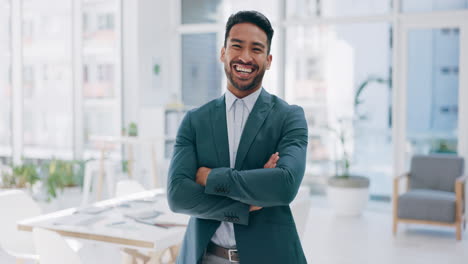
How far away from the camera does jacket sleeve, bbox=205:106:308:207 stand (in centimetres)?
169

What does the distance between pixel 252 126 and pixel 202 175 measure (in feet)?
0.72

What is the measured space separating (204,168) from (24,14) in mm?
7009

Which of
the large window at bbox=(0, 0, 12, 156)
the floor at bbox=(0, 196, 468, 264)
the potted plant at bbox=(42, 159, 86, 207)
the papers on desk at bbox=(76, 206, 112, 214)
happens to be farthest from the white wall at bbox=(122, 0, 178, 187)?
the papers on desk at bbox=(76, 206, 112, 214)

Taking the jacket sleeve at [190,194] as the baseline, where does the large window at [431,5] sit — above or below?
above

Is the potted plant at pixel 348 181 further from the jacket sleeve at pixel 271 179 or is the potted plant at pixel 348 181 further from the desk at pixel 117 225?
the jacket sleeve at pixel 271 179

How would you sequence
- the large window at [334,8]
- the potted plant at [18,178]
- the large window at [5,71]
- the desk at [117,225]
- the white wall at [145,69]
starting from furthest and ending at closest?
the large window at [5,71]
the white wall at [145,69]
the large window at [334,8]
the potted plant at [18,178]
the desk at [117,225]

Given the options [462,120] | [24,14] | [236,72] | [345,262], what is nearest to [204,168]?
[236,72]

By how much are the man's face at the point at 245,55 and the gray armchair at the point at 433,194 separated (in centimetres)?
Result: 465

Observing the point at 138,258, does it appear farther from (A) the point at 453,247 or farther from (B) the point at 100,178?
(A) the point at 453,247

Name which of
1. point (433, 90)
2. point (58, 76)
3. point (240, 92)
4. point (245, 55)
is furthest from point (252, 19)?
point (58, 76)

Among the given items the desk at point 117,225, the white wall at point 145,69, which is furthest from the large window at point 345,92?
the desk at point 117,225

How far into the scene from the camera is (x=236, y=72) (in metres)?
1.71

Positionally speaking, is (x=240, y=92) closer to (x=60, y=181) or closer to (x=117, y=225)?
(x=117, y=225)

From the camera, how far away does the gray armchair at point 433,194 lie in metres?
5.80
